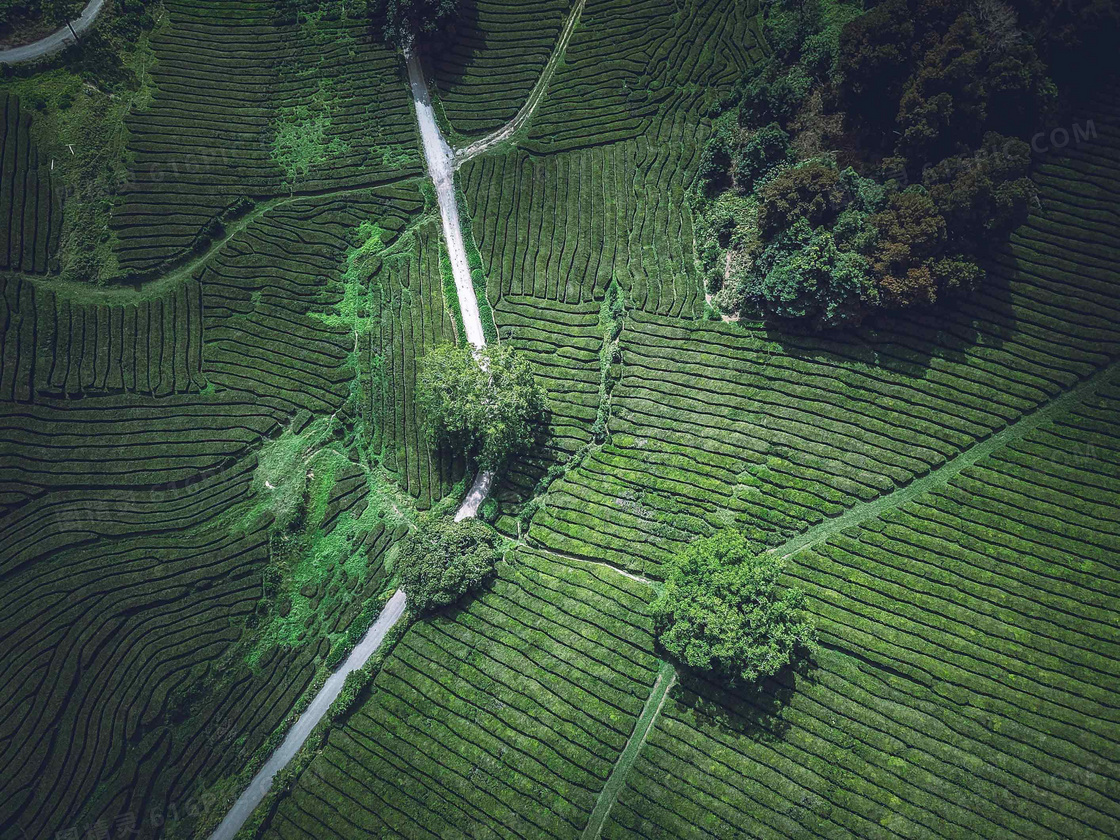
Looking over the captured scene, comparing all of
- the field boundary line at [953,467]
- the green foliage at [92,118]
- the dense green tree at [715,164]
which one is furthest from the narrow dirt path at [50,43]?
the field boundary line at [953,467]

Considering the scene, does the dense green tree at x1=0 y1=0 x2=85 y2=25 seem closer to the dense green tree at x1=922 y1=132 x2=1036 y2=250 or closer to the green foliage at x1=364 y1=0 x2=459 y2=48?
the green foliage at x1=364 y1=0 x2=459 y2=48

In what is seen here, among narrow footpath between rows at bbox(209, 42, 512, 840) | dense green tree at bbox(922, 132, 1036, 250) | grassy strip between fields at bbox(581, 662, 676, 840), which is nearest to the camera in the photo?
grassy strip between fields at bbox(581, 662, 676, 840)

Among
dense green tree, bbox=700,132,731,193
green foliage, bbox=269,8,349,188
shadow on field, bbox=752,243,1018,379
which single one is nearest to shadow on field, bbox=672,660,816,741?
shadow on field, bbox=752,243,1018,379

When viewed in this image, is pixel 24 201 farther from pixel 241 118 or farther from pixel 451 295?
pixel 451 295

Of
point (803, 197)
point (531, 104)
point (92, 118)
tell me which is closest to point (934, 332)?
point (803, 197)

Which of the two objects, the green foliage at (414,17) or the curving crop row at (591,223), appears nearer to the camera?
the curving crop row at (591,223)

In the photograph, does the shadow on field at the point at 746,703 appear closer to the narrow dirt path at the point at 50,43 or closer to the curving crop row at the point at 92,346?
the curving crop row at the point at 92,346
